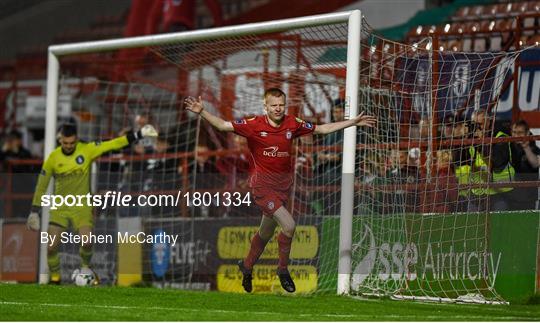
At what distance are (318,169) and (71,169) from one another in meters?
3.05

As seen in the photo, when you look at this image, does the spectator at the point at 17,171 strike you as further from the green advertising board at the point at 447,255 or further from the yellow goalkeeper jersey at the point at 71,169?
the green advertising board at the point at 447,255

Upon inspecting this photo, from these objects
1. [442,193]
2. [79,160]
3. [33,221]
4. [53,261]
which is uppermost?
[79,160]

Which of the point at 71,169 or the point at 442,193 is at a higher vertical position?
the point at 71,169

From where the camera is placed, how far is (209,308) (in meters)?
11.2

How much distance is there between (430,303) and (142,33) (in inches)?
489

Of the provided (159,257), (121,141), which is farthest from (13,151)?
(121,141)

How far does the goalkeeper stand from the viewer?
15.4 m

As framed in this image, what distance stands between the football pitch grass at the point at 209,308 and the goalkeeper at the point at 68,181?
1920mm

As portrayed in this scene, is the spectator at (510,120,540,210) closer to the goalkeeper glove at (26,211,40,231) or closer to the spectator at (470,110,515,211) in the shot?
the spectator at (470,110,515,211)

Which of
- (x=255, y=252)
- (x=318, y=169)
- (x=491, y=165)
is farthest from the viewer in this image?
(x=318, y=169)

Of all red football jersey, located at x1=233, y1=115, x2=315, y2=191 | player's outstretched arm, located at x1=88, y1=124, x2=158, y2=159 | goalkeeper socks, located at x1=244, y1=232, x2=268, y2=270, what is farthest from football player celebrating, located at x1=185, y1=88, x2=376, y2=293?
player's outstretched arm, located at x1=88, y1=124, x2=158, y2=159

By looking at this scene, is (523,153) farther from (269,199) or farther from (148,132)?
(148,132)

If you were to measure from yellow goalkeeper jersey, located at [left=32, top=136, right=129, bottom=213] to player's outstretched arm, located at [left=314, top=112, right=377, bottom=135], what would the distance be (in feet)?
14.0

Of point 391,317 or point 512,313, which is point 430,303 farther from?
point 391,317
